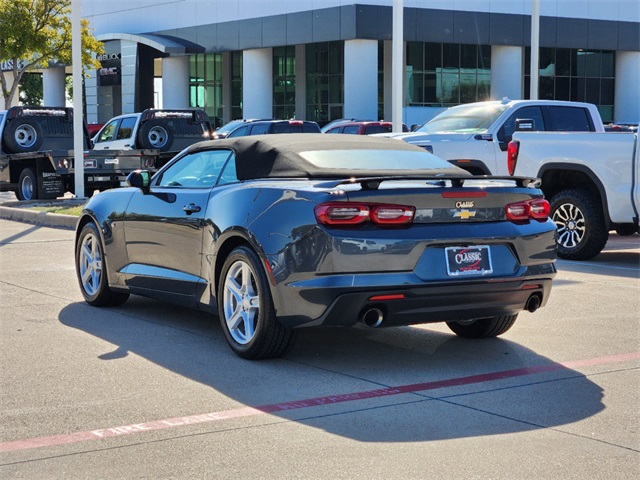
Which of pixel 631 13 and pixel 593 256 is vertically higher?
pixel 631 13

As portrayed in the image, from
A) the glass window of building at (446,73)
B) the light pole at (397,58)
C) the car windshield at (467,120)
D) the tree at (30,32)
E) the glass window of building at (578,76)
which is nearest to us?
the car windshield at (467,120)

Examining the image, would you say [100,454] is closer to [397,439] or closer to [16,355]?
[397,439]

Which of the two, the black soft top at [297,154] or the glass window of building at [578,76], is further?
the glass window of building at [578,76]

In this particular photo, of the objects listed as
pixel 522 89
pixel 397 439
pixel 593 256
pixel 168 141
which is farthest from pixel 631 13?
pixel 397 439

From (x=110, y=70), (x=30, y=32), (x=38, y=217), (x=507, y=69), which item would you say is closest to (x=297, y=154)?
(x=38, y=217)

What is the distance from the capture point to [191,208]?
25.4 ft

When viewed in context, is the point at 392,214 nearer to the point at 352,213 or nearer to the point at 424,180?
the point at 352,213

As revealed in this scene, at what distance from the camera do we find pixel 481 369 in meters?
6.75

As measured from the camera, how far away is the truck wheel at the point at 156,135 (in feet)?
79.8

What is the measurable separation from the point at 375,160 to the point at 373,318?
1644 millimetres

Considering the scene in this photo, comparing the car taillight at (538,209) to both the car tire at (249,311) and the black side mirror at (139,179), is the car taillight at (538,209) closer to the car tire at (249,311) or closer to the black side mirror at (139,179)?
the car tire at (249,311)

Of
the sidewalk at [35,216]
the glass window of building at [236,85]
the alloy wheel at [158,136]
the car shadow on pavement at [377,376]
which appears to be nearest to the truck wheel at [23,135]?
the sidewalk at [35,216]

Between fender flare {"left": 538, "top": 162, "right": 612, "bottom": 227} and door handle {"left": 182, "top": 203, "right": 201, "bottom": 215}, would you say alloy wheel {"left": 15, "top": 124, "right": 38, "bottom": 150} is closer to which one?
fender flare {"left": 538, "top": 162, "right": 612, "bottom": 227}

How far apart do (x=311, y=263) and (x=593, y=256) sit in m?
7.35
